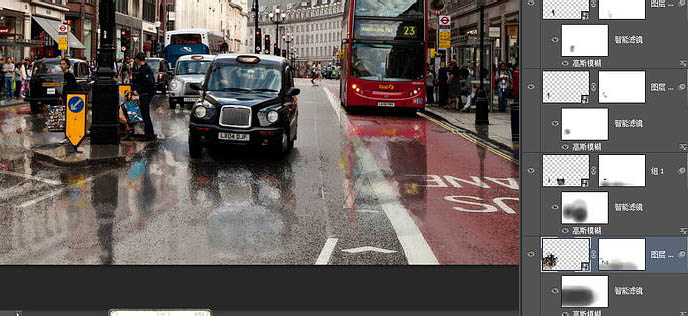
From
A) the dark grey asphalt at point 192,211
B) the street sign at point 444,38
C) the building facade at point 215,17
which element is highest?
the building facade at point 215,17

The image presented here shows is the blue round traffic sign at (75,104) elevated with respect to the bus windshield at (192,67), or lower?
lower

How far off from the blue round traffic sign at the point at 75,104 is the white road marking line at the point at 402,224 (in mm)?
5022

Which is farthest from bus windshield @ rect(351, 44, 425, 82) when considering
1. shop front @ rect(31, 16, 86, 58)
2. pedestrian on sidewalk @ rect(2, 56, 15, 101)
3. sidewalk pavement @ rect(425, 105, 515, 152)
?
shop front @ rect(31, 16, 86, 58)

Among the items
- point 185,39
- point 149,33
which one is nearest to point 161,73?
point 185,39

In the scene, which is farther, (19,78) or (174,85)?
(19,78)

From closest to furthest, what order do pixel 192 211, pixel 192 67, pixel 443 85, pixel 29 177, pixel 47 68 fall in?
1. pixel 192 211
2. pixel 29 177
3. pixel 47 68
4. pixel 192 67
5. pixel 443 85

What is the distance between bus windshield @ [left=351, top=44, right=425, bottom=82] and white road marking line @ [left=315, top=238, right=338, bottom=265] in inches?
830

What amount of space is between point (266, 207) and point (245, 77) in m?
6.68

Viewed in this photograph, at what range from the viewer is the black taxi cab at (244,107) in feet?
48.9

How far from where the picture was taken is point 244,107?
49.2 feet

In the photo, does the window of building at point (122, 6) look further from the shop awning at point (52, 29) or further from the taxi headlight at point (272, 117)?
the taxi headlight at point (272, 117)

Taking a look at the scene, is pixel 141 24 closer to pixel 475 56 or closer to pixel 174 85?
pixel 475 56

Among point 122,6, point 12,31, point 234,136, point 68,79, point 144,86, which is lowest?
point 234,136

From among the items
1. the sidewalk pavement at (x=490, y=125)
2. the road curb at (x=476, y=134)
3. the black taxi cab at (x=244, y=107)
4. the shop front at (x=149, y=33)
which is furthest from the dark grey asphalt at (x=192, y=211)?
the shop front at (x=149, y=33)
